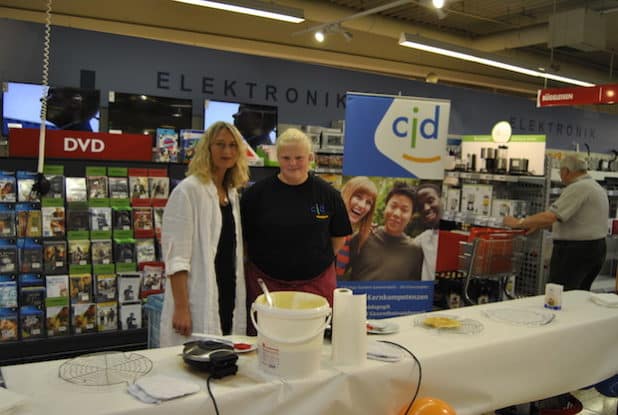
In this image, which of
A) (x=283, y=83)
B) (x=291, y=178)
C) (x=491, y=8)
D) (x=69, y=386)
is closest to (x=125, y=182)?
(x=291, y=178)

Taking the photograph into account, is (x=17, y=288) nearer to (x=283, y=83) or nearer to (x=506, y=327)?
(x=506, y=327)

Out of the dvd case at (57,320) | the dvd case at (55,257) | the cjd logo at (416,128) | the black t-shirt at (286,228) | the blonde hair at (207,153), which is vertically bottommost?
the dvd case at (57,320)

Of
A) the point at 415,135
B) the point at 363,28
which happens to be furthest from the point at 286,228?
the point at 363,28

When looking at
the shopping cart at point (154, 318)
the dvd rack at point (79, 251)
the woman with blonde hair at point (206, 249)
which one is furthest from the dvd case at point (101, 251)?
the woman with blonde hair at point (206, 249)

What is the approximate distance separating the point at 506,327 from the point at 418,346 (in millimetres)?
560

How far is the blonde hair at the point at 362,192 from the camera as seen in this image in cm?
404

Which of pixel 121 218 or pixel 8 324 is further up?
pixel 121 218

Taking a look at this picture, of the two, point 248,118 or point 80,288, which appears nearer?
point 80,288

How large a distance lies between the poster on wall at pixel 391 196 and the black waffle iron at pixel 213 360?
2351 millimetres

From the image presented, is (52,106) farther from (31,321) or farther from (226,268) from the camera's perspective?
(226,268)

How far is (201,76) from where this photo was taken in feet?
26.9

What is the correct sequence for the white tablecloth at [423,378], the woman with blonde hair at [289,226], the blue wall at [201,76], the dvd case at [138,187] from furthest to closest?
the blue wall at [201,76], the dvd case at [138,187], the woman with blonde hair at [289,226], the white tablecloth at [423,378]

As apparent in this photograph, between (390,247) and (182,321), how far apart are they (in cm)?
203

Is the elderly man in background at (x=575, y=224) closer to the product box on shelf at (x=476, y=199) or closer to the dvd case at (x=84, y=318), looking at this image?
the product box on shelf at (x=476, y=199)
